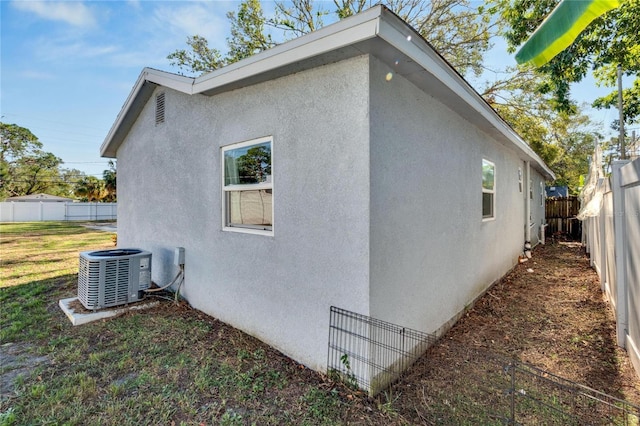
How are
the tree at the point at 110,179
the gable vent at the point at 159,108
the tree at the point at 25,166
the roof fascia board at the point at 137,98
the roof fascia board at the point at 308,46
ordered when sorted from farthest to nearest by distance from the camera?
the tree at the point at 110,179, the tree at the point at 25,166, the gable vent at the point at 159,108, the roof fascia board at the point at 137,98, the roof fascia board at the point at 308,46

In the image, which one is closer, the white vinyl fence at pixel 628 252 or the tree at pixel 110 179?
the white vinyl fence at pixel 628 252

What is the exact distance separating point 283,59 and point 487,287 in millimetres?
5729

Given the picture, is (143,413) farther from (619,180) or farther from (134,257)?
(619,180)

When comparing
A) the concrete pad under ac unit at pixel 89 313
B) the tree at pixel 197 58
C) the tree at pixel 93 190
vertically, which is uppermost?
the tree at pixel 197 58

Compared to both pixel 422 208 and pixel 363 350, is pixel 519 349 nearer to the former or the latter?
pixel 422 208

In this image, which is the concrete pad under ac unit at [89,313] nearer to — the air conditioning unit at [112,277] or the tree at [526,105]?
the air conditioning unit at [112,277]

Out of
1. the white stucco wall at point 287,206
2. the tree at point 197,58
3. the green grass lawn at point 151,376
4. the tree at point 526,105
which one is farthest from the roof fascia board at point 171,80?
the tree at point 526,105

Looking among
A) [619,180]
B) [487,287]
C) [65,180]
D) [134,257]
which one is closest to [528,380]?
[619,180]

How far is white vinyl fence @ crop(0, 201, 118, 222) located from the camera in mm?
27914

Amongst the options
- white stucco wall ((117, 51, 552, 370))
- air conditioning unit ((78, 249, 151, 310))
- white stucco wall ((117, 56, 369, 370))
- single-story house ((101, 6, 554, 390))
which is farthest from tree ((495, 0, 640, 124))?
→ air conditioning unit ((78, 249, 151, 310))

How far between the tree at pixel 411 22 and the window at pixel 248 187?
33.0 feet

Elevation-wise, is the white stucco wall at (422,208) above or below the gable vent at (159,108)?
below

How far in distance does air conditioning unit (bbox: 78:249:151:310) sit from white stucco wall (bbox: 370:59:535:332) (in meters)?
4.14

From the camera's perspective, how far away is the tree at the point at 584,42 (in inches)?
293
